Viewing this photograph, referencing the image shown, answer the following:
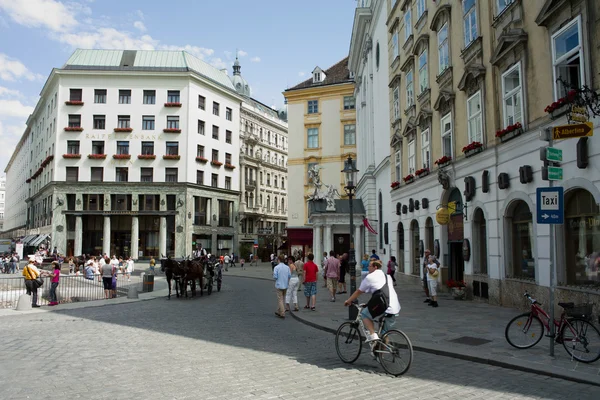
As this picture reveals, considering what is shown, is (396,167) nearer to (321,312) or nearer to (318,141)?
(321,312)

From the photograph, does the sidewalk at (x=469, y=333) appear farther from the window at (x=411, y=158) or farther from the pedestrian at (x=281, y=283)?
the window at (x=411, y=158)

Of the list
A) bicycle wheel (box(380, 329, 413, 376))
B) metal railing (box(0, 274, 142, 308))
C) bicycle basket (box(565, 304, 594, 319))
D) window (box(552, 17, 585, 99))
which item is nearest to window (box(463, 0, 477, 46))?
window (box(552, 17, 585, 99))

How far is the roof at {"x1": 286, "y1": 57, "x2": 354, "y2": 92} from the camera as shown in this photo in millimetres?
55553

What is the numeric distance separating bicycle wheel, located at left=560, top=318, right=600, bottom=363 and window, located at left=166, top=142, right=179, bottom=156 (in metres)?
50.8

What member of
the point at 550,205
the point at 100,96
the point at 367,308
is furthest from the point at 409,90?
the point at 100,96

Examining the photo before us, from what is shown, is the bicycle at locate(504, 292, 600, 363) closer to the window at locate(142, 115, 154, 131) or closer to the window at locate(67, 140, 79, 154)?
the window at locate(142, 115, 154, 131)

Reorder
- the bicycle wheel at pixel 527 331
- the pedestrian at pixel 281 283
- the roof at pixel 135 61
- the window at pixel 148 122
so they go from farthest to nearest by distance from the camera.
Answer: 1. the roof at pixel 135 61
2. the window at pixel 148 122
3. the pedestrian at pixel 281 283
4. the bicycle wheel at pixel 527 331

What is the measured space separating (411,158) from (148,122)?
3877 centimetres

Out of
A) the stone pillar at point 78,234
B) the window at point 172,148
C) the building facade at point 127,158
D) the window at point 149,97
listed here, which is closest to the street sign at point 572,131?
the building facade at point 127,158

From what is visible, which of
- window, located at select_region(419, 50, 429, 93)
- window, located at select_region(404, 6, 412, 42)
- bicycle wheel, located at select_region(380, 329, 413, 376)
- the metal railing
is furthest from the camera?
window, located at select_region(404, 6, 412, 42)

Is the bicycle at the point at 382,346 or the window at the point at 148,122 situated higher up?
the window at the point at 148,122

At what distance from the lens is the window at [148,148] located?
54469mm

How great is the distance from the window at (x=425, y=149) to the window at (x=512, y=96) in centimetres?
663

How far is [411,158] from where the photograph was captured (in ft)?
79.5
